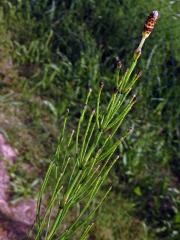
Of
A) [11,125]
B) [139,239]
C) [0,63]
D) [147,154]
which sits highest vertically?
[0,63]

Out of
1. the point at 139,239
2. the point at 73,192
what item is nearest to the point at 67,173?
the point at 139,239

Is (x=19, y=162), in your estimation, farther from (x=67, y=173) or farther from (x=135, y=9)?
(x=135, y=9)

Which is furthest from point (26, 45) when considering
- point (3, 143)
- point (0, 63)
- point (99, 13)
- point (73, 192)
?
point (73, 192)

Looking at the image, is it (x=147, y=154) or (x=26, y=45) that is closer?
(x=147, y=154)

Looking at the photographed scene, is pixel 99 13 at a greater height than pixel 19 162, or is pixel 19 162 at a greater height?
pixel 99 13

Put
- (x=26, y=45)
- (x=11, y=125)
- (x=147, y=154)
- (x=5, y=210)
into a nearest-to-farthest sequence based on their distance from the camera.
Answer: (x=5, y=210)
(x=11, y=125)
(x=147, y=154)
(x=26, y=45)

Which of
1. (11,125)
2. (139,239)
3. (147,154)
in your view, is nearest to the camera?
(139,239)
